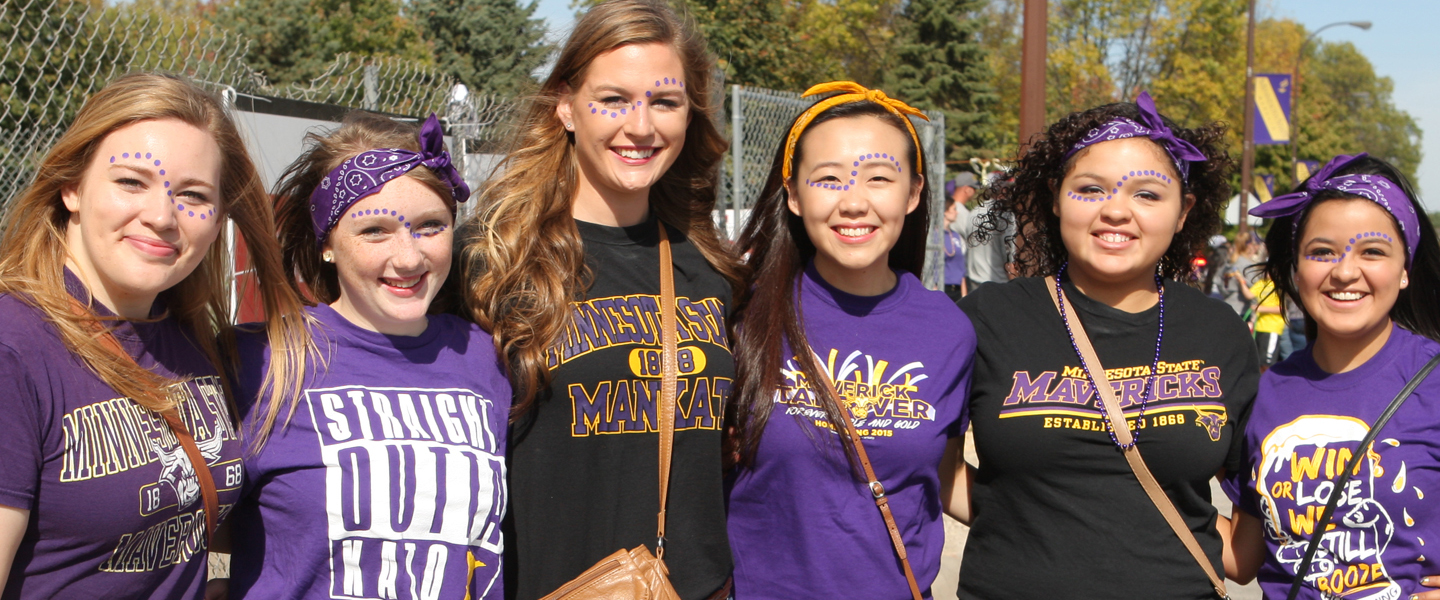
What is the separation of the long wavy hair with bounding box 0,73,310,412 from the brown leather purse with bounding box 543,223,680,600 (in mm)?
771

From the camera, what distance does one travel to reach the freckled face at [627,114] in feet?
8.69

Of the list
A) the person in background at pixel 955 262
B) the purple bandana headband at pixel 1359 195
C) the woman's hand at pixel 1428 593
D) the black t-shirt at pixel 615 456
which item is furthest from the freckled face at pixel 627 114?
the person in background at pixel 955 262

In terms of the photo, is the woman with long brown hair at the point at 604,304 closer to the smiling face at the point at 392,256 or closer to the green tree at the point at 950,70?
the smiling face at the point at 392,256

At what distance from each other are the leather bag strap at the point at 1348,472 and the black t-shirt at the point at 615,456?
4.63 ft

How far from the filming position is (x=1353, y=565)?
247cm

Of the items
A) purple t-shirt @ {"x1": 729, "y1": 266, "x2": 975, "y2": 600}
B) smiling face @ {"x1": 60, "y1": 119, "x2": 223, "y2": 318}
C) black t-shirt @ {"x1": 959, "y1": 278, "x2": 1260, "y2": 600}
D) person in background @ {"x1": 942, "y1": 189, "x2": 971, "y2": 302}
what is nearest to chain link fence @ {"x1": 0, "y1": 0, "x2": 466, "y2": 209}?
smiling face @ {"x1": 60, "y1": 119, "x2": 223, "y2": 318}

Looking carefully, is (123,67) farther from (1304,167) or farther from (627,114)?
(1304,167)

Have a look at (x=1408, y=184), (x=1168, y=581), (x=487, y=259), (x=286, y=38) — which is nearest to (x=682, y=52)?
(x=487, y=259)

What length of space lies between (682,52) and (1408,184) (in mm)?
2020

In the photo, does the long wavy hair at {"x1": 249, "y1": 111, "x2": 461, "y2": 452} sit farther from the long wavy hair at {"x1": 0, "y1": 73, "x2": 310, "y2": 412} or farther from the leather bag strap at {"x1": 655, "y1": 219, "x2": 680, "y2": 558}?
the leather bag strap at {"x1": 655, "y1": 219, "x2": 680, "y2": 558}

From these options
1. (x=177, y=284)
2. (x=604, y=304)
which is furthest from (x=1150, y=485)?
(x=177, y=284)

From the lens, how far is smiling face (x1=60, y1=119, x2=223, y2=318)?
1.94 metres

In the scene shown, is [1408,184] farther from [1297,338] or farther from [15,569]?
[1297,338]

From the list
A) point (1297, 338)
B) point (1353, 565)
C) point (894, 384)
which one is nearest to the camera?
point (1353, 565)
